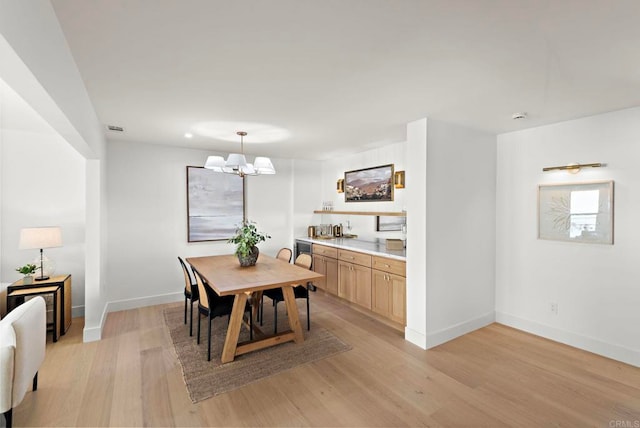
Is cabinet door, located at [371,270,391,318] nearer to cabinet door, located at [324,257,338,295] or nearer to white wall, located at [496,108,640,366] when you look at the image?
cabinet door, located at [324,257,338,295]

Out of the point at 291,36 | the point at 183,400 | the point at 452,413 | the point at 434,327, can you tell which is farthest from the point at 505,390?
the point at 291,36

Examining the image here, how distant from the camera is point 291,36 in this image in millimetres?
1676

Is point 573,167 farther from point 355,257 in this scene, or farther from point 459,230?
point 355,257

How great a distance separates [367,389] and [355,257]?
6.67ft

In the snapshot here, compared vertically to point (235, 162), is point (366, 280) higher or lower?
lower

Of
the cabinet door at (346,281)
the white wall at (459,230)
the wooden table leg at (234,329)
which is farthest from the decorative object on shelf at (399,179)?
the wooden table leg at (234,329)

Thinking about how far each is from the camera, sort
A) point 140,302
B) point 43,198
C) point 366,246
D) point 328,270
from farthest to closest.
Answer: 1. point 328,270
2. point 366,246
3. point 140,302
4. point 43,198

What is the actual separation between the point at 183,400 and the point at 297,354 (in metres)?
1.10

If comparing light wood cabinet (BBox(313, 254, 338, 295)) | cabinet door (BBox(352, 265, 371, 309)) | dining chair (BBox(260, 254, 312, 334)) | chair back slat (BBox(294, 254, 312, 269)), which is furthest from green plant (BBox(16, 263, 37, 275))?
cabinet door (BBox(352, 265, 371, 309))

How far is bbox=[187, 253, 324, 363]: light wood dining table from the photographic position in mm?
2861

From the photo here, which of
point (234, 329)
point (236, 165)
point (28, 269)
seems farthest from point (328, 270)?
point (28, 269)

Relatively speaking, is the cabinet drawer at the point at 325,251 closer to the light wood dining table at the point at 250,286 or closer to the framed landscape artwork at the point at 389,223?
the framed landscape artwork at the point at 389,223

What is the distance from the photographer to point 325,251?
498cm

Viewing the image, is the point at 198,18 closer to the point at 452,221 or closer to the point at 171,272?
the point at 452,221
